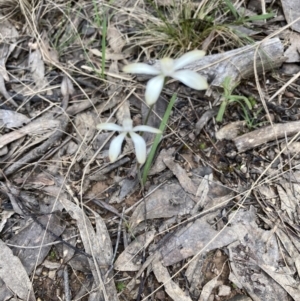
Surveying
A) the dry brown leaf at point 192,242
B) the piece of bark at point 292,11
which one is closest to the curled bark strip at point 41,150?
the dry brown leaf at point 192,242

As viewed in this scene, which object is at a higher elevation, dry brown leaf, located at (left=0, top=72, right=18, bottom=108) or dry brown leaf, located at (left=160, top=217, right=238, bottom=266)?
dry brown leaf, located at (left=0, top=72, right=18, bottom=108)

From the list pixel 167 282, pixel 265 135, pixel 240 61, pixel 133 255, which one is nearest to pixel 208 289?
pixel 167 282

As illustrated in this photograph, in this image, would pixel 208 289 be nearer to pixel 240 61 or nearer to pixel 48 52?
pixel 240 61

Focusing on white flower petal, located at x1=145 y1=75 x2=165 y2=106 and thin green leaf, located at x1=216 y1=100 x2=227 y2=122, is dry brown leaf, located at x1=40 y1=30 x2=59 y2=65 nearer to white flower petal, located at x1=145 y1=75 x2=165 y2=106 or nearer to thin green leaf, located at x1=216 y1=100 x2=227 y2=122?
thin green leaf, located at x1=216 y1=100 x2=227 y2=122

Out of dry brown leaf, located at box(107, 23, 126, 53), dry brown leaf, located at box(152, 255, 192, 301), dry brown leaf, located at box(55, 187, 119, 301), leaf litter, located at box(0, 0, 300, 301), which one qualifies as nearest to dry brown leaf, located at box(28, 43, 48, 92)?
leaf litter, located at box(0, 0, 300, 301)

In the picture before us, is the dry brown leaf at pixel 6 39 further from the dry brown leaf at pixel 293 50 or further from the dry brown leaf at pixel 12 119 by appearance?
the dry brown leaf at pixel 293 50

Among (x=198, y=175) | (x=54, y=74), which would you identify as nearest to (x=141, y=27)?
(x=54, y=74)

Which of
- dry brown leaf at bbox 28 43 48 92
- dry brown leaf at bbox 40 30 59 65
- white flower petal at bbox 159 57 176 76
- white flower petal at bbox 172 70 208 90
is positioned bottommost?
dry brown leaf at bbox 28 43 48 92
